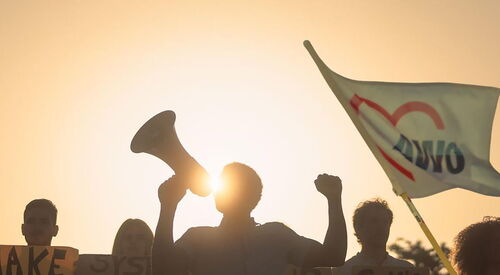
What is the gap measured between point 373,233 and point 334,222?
2.94 meters

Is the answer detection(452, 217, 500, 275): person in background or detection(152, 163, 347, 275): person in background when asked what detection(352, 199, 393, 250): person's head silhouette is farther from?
detection(452, 217, 500, 275): person in background

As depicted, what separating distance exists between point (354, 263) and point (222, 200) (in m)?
2.69

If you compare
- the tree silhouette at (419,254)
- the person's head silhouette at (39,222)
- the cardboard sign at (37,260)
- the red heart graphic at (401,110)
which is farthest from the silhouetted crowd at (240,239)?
the tree silhouette at (419,254)

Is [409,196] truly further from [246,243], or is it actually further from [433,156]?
[246,243]

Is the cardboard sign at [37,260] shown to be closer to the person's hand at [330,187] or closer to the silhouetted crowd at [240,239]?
the silhouetted crowd at [240,239]

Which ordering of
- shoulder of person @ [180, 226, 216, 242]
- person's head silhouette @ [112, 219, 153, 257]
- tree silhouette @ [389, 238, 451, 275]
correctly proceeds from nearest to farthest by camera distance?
shoulder of person @ [180, 226, 216, 242], person's head silhouette @ [112, 219, 153, 257], tree silhouette @ [389, 238, 451, 275]

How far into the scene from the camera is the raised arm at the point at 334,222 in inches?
268

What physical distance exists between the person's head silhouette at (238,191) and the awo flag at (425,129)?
134 centimetres

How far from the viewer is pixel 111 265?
31.6ft

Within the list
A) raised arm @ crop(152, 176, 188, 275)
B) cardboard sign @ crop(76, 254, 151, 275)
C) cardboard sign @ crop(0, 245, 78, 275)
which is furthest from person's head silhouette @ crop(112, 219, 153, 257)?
raised arm @ crop(152, 176, 188, 275)

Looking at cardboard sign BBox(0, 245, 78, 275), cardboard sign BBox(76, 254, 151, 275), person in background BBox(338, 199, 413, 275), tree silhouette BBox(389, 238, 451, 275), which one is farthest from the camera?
tree silhouette BBox(389, 238, 451, 275)

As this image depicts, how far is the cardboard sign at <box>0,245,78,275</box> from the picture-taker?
29.5 feet

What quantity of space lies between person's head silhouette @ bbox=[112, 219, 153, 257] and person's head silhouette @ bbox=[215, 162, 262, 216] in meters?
2.82

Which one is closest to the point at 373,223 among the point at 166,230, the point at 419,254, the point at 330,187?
the point at 330,187
